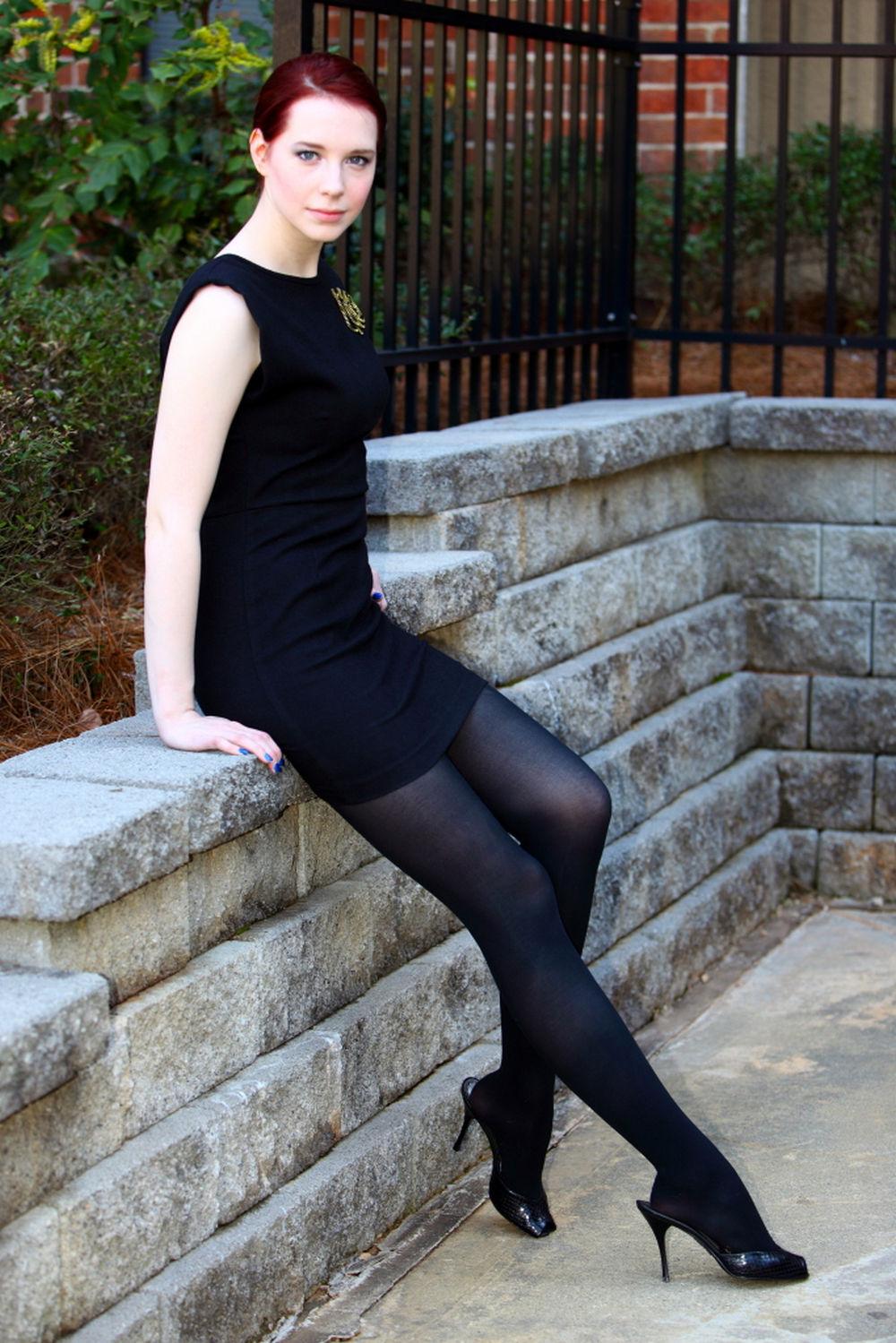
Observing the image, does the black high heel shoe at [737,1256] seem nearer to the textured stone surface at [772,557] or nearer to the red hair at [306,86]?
the red hair at [306,86]

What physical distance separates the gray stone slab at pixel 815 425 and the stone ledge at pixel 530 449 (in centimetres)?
7

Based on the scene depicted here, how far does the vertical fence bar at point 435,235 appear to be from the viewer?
4.62 meters

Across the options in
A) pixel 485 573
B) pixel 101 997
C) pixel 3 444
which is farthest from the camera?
pixel 485 573

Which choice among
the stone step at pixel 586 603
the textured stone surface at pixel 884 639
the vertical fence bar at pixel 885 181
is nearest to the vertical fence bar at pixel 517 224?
the stone step at pixel 586 603

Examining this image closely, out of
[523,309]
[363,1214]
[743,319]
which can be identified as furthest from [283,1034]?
[743,319]

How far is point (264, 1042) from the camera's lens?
3100mm

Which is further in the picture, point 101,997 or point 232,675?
point 232,675

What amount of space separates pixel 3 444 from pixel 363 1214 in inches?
63.0

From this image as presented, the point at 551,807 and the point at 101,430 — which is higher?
the point at 101,430

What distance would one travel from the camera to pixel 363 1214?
332 cm

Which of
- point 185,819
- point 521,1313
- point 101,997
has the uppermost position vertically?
point 185,819

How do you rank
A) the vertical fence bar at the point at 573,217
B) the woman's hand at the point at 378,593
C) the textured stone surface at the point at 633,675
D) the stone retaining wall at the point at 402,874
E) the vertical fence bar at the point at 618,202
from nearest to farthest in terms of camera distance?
the stone retaining wall at the point at 402,874, the woman's hand at the point at 378,593, the textured stone surface at the point at 633,675, the vertical fence bar at the point at 573,217, the vertical fence bar at the point at 618,202

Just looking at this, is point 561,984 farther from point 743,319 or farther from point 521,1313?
point 743,319

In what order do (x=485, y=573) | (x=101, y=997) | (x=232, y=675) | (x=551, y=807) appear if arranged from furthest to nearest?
1. (x=485, y=573)
2. (x=551, y=807)
3. (x=232, y=675)
4. (x=101, y=997)
